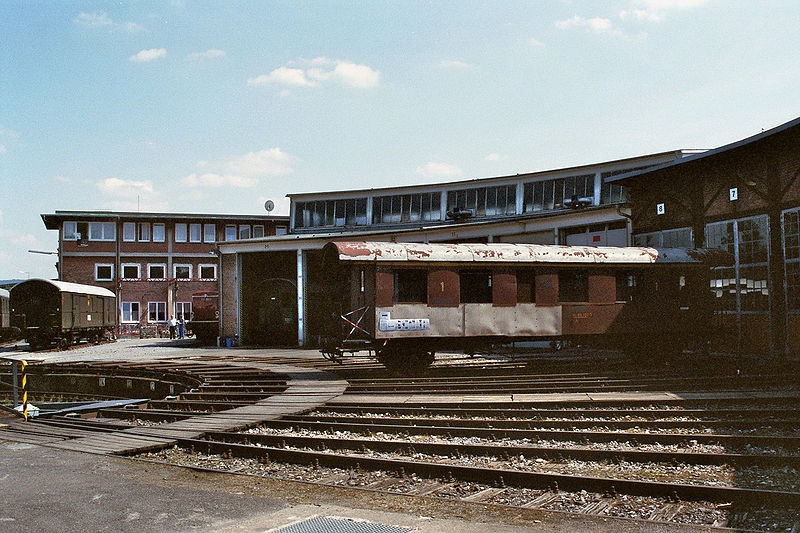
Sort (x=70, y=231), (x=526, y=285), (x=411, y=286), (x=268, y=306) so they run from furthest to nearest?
(x=70, y=231) < (x=268, y=306) < (x=526, y=285) < (x=411, y=286)

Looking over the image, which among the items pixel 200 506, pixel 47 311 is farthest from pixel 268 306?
pixel 200 506

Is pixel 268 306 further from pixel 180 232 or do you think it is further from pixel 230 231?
pixel 180 232

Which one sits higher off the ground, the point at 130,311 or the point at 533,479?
the point at 130,311

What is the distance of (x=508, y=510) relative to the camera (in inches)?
231

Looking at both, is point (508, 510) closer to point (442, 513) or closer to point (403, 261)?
point (442, 513)

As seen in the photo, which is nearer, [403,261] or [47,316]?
[403,261]

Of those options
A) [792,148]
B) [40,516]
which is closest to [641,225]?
[792,148]

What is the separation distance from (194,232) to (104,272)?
6.85 m

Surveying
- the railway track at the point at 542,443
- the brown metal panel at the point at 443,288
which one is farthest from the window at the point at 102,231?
the brown metal panel at the point at 443,288

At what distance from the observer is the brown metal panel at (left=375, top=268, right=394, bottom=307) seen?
49.6 ft

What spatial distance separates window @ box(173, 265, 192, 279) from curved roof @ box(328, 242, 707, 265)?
1361 inches

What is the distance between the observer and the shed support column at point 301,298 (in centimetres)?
2856

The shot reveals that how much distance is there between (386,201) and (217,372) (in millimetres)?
17994

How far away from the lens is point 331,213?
35250 millimetres
